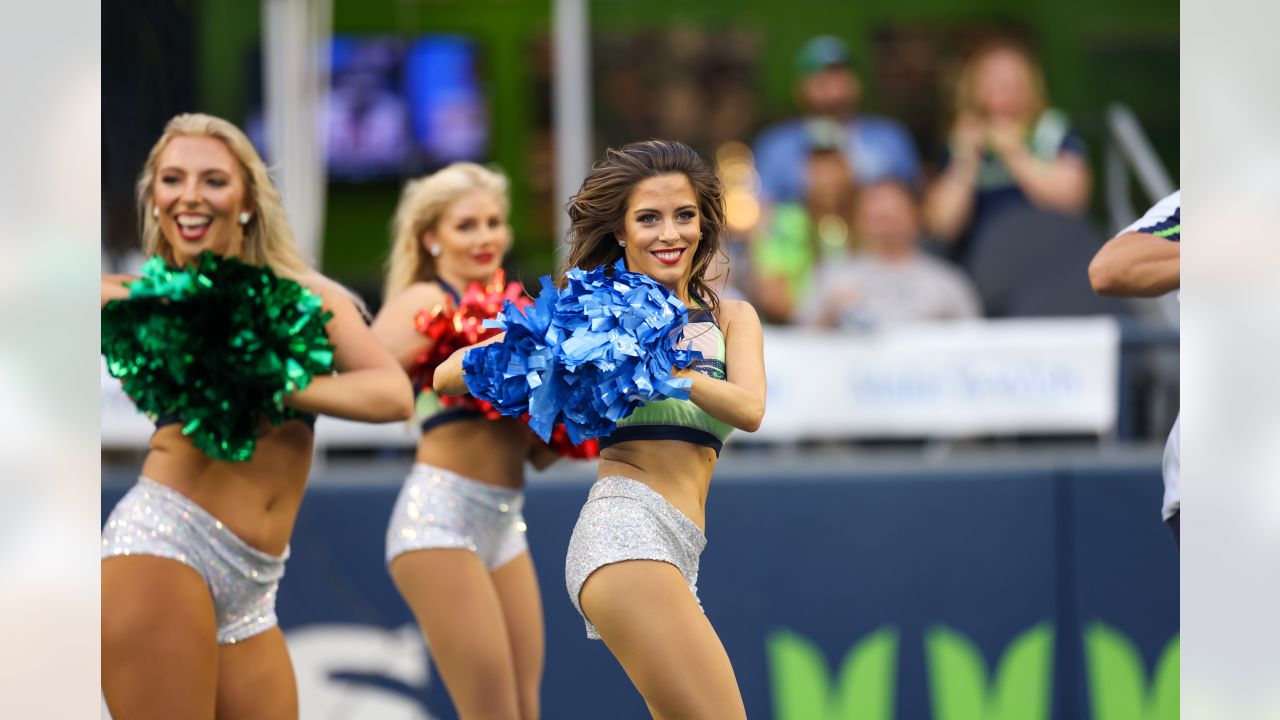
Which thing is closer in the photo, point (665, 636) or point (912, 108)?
point (665, 636)

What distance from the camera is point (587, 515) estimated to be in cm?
313

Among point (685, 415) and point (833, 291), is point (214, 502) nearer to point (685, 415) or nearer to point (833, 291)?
point (685, 415)

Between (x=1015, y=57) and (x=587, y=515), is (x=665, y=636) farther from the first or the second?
(x=1015, y=57)

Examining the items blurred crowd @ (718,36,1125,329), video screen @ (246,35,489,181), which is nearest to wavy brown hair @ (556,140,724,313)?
blurred crowd @ (718,36,1125,329)

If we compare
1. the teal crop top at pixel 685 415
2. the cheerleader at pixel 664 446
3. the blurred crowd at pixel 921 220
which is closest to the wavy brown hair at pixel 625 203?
the cheerleader at pixel 664 446

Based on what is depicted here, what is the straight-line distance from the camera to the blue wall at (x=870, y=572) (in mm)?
5234

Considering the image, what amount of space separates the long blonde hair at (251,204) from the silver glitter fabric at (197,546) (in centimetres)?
60

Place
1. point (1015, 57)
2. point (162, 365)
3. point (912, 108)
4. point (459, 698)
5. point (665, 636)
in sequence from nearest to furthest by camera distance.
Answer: point (665, 636), point (162, 365), point (459, 698), point (1015, 57), point (912, 108)

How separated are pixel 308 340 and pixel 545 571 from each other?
6.68 feet

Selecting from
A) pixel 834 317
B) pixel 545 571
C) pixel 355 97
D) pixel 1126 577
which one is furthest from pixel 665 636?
pixel 355 97

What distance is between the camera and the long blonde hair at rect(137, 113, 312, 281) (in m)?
3.65

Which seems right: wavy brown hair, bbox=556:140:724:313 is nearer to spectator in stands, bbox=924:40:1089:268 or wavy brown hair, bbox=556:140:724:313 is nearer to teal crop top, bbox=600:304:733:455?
teal crop top, bbox=600:304:733:455

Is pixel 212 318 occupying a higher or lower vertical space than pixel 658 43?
lower

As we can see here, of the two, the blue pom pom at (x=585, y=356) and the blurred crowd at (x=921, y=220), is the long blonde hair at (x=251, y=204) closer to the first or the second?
the blue pom pom at (x=585, y=356)
